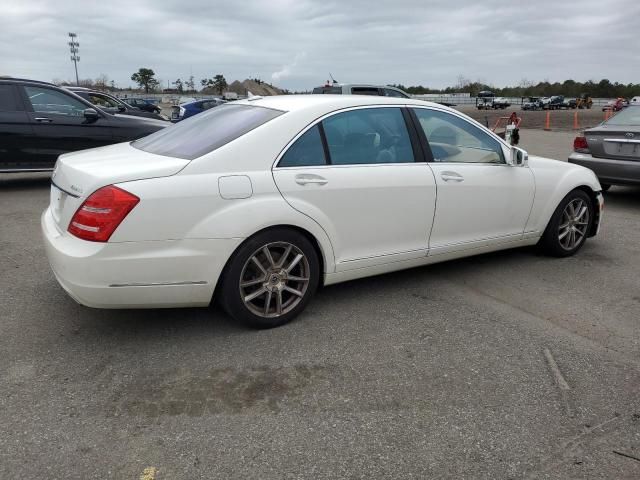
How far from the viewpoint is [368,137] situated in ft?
13.2

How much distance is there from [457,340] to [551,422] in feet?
3.03

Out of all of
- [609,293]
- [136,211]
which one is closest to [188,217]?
[136,211]

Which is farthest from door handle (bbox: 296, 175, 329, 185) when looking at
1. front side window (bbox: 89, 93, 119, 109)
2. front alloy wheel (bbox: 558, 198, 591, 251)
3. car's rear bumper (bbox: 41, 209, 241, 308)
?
front side window (bbox: 89, 93, 119, 109)

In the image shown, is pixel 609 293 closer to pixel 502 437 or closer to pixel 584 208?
pixel 584 208

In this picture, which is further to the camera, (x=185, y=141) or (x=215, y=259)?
(x=185, y=141)

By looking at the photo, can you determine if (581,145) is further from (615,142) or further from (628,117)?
(628,117)

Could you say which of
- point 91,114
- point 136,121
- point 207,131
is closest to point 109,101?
point 136,121

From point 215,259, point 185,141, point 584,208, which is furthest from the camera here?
point 584,208

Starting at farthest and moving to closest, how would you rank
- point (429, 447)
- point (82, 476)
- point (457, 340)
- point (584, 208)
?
point (584, 208)
point (457, 340)
point (429, 447)
point (82, 476)

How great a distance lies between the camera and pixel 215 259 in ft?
10.8

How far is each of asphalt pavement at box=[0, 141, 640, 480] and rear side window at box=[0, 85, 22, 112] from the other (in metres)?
4.74

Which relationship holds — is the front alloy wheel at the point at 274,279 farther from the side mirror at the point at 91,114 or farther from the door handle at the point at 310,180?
the side mirror at the point at 91,114

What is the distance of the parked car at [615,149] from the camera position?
750cm

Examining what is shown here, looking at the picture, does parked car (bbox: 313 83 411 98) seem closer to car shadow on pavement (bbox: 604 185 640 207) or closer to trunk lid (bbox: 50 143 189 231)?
car shadow on pavement (bbox: 604 185 640 207)
